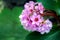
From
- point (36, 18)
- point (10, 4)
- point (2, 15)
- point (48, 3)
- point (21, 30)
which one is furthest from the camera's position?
point (10, 4)

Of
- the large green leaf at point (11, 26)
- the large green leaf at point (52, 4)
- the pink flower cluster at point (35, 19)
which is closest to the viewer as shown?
the pink flower cluster at point (35, 19)

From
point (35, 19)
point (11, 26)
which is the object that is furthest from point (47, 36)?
point (11, 26)

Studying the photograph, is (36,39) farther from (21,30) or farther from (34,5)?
(21,30)

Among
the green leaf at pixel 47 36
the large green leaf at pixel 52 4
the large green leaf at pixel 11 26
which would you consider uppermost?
the large green leaf at pixel 11 26

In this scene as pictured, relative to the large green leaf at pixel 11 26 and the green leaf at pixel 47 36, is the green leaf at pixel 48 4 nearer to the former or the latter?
the green leaf at pixel 47 36

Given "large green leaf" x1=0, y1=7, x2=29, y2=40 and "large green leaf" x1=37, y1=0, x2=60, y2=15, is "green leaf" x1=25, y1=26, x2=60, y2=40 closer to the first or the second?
"large green leaf" x1=37, y1=0, x2=60, y2=15

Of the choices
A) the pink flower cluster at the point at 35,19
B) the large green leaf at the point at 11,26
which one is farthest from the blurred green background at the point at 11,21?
the pink flower cluster at the point at 35,19

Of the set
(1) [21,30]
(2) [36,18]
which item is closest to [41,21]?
(2) [36,18]

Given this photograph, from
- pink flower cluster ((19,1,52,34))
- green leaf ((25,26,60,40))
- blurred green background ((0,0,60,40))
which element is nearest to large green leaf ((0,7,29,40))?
blurred green background ((0,0,60,40))

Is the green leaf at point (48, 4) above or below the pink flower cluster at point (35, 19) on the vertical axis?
above

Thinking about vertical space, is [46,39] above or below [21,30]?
below

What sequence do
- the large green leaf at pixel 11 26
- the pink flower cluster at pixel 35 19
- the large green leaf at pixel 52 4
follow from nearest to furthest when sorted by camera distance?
the pink flower cluster at pixel 35 19 → the large green leaf at pixel 52 4 → the large green leaf at pixel 11 26
